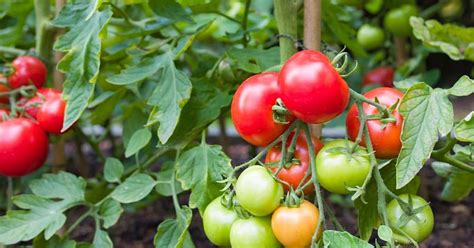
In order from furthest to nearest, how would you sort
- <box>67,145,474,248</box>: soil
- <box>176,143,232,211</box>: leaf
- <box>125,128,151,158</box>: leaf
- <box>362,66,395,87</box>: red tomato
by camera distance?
<box>362,66,395,87</box>: red tomato < <box>67,145,474,248</box>: soil < <box>125,128,151,158</box>: leaf < <box>176,143,232,211</box>: leaf

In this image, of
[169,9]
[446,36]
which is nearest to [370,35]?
[446,36]

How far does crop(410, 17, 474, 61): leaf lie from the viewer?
3.91 ft

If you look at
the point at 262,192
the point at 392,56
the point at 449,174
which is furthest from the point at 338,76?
the point at 392,56

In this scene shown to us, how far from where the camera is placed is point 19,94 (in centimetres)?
120

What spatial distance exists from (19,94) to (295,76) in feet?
2.19

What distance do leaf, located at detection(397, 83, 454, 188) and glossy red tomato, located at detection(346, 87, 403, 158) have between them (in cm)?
2

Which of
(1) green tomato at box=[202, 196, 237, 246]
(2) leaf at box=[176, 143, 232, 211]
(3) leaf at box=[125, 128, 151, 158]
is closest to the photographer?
(1) green tomato at box=[202, 196, 237, 246]

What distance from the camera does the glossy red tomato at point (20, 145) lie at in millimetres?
1082

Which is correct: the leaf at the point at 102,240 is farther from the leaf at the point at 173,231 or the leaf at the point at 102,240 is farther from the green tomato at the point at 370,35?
the green tomato at the point at 370,35

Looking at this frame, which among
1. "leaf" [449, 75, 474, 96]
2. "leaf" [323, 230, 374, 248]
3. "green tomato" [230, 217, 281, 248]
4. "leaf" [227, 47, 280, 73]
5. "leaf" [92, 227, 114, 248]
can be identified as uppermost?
"leaf" [449, 75, 474, 96]

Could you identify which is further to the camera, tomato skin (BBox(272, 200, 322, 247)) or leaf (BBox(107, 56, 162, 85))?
leaf (BBox(107, 56, 162, 85))

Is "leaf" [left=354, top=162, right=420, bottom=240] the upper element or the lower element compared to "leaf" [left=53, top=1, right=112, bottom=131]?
lower

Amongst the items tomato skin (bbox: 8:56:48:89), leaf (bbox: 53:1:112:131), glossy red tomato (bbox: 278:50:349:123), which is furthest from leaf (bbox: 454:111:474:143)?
tomato skin (bbox: 8:56:48:89)

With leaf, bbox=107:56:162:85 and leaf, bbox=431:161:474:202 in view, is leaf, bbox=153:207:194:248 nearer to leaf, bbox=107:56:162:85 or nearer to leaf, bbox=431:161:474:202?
leaf, bbox=107:56:162:85
